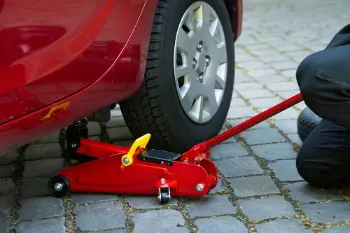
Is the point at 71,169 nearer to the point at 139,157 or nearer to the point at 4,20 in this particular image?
the point at 139,157

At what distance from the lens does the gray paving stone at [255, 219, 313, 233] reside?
2.29 metres

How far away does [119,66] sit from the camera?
245 centimetres

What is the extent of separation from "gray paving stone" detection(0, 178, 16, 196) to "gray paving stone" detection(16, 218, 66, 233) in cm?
35

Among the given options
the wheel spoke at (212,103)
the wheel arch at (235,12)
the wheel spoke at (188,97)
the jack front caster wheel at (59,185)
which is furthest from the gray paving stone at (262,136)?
the jack front caster wheel at (59,185)

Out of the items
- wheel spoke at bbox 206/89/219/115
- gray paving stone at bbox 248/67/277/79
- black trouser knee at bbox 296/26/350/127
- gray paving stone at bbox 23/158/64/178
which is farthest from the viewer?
gray paving stone at bbox 248/67/277/79

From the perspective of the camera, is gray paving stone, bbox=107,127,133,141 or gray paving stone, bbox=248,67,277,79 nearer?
gray paving stone, bbox=107,127,133,141

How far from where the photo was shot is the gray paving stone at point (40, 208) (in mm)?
2480

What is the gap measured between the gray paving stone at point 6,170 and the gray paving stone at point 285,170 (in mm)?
1258

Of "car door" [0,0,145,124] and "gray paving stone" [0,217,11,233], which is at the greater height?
"car door" [0,0,145,124]

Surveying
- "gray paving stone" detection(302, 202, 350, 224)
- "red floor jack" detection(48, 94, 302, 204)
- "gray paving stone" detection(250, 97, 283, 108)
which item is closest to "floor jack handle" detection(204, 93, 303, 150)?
"red floor jack" detection(48, 94, 302, 204)

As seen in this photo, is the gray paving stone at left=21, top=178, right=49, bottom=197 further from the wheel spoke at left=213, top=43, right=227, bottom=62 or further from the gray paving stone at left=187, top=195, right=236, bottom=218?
the wheel spoke at left=213, top=43, right=227, bottom=62

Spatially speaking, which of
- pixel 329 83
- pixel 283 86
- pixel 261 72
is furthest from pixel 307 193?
pixel 261 72

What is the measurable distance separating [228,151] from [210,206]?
0.69 meters

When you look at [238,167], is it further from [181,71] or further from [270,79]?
[270,79]
